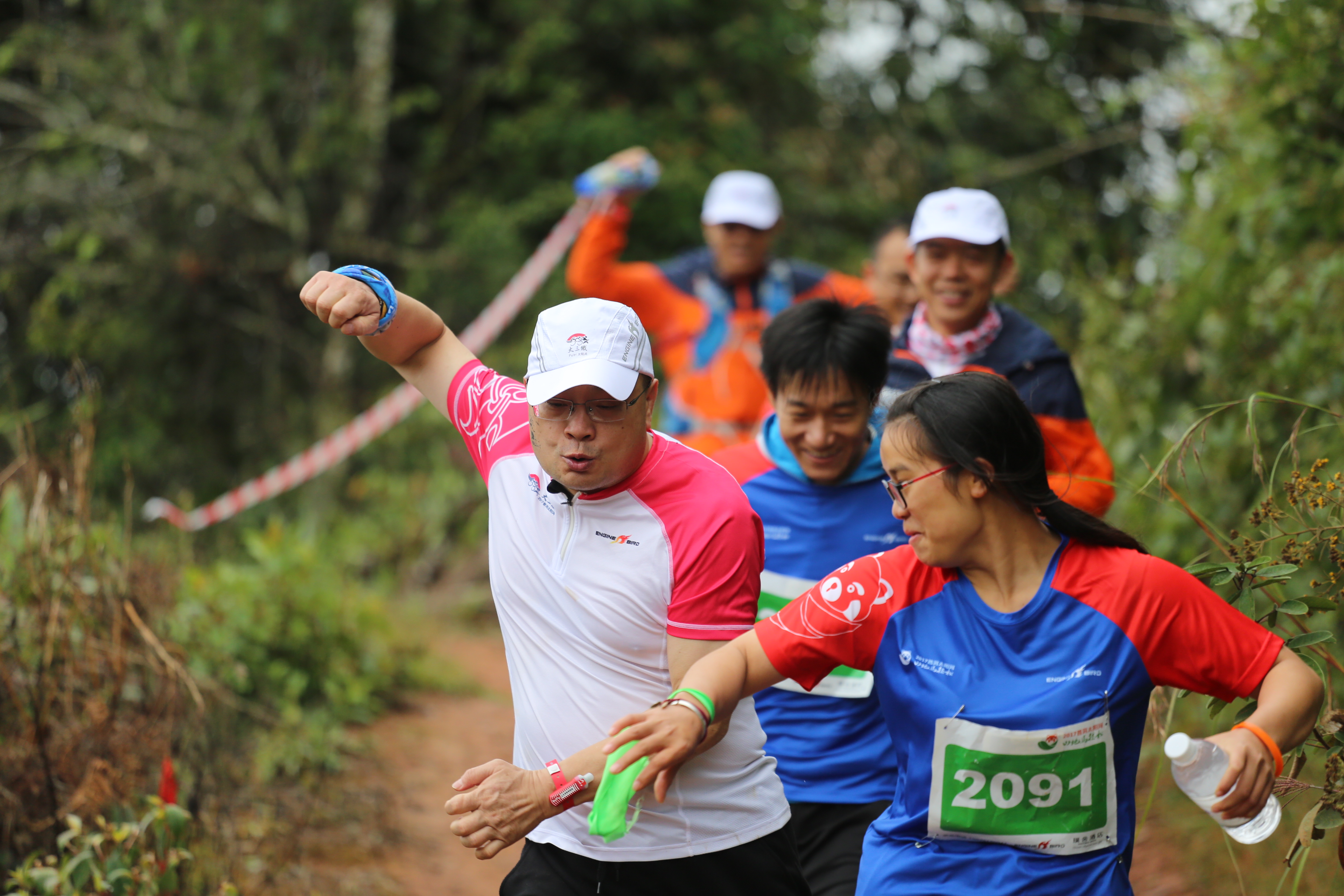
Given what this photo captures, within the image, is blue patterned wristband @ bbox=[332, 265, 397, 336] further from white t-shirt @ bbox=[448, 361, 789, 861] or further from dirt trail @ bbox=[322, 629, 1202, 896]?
dirt trail @ bbox=[322, 629, 1202, 896]

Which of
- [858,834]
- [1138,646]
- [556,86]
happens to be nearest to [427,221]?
[556,86]

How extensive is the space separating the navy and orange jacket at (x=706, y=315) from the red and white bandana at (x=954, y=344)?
1773mm

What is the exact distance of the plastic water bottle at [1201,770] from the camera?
6.75 ft

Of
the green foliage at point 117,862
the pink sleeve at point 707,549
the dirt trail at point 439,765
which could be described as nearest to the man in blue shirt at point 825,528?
the pink sleeve at point 707,549

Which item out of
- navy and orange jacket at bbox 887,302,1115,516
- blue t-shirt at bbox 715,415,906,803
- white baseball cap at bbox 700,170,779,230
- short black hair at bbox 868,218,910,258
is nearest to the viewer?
blue t-shirt at bbox 715,415,906,803

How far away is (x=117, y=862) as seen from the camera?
364 centimetres

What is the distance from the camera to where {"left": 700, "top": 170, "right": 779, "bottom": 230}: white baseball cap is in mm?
6074

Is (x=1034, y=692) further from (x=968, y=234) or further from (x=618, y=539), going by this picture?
(x=968, y=234)

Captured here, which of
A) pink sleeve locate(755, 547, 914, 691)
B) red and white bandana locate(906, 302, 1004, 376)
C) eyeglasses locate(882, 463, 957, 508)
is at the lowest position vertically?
pink sleeve locate(755, 547, 914, 691)

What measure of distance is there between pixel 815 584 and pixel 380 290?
133cm

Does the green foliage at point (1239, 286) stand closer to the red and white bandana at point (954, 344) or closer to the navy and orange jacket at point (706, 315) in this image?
the red and white bandana at point (954, 344)

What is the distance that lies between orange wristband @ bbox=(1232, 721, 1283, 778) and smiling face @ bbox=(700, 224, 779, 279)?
14.0ft

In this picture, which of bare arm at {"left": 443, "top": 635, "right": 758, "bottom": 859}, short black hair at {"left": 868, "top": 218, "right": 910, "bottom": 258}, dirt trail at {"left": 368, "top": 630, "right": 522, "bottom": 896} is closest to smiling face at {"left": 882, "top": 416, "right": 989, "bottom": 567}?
bare arm at {"left": 443, "top": 635, "right": 758, "bottom": 859}

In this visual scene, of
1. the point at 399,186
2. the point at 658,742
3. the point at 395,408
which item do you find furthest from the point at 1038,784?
the point at 399,186
